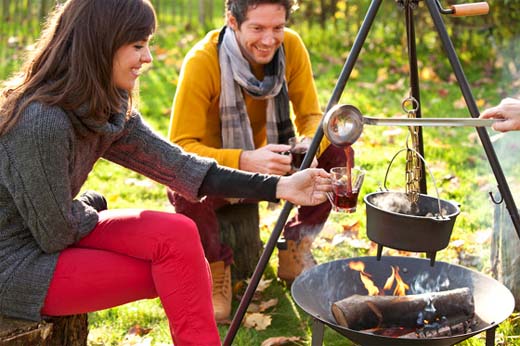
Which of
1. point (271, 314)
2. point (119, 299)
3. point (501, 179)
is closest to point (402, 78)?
point (271, 314)

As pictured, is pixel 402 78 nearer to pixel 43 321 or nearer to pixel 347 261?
pixel 347 261

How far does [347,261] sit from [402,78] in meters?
4.39

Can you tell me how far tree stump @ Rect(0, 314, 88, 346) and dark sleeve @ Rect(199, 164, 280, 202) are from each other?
0.72 metres

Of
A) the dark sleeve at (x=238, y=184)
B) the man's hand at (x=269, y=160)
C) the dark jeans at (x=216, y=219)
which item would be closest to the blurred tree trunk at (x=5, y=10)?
the dark jeans at (x=216, y=219)

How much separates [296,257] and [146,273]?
4.73 ft

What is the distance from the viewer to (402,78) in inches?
290

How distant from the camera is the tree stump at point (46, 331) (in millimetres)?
2592

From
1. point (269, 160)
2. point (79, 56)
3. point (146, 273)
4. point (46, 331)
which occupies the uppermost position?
point (79, 56)

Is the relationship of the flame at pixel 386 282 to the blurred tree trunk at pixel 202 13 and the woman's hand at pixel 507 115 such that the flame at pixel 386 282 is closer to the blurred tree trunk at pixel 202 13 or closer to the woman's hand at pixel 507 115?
the woman's hand at pixel 507 115

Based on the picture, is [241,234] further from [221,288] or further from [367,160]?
[367,160]

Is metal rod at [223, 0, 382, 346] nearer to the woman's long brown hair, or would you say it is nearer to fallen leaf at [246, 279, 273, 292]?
the woman's long brown hair

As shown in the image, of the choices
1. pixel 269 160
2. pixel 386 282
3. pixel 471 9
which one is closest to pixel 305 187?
pixel 269 160

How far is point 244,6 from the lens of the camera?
12.3ft

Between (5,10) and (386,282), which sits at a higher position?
(5,10)
